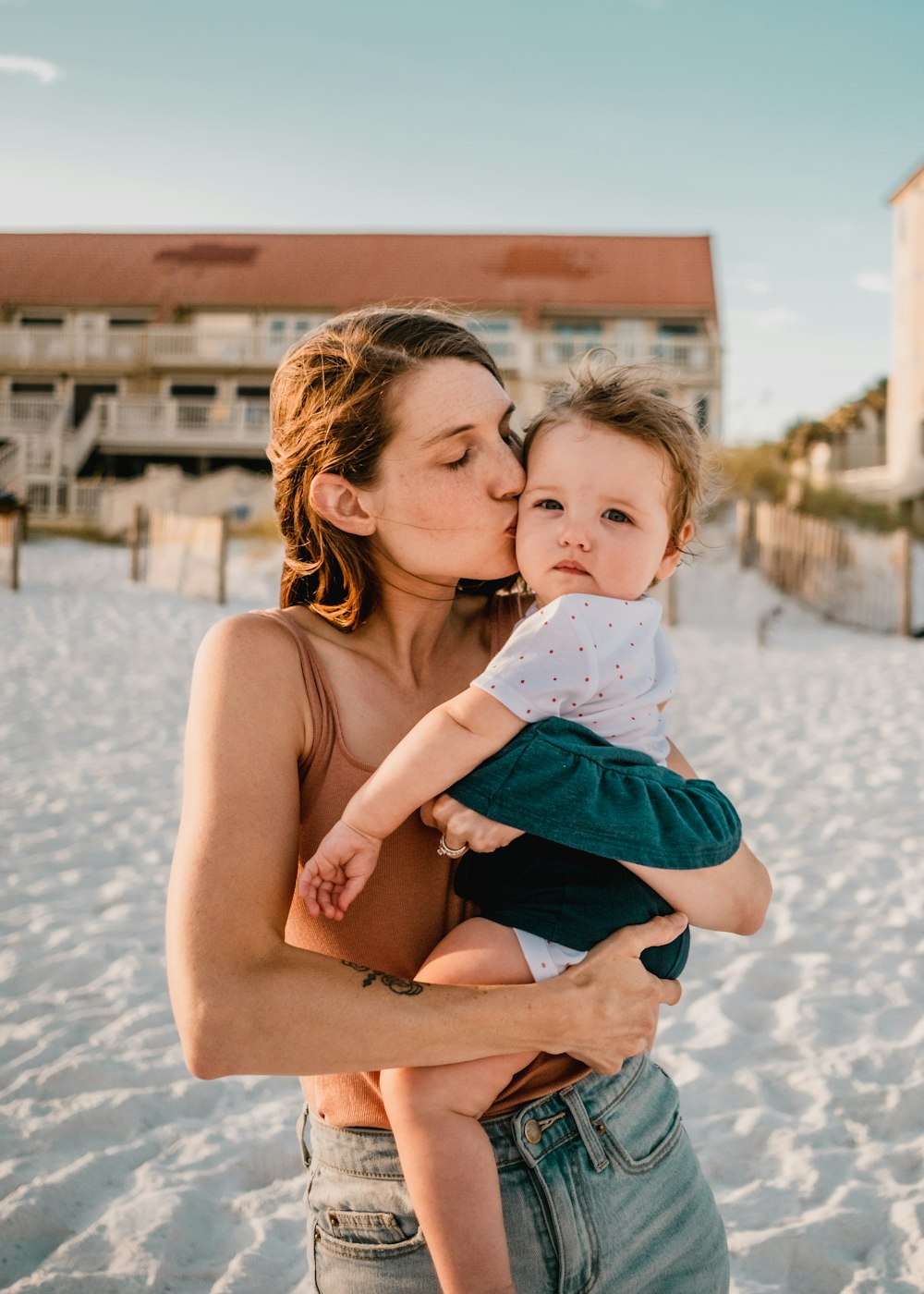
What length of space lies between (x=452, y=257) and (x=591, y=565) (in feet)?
96.9

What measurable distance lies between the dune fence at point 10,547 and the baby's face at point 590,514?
48.8 ft

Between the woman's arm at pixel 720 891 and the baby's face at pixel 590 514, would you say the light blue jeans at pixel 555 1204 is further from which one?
the baby's face at pixel 590 514

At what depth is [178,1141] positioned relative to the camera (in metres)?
3.18

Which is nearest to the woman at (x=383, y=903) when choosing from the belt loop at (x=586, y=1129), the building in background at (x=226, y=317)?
the belt loop at (x=586, y=1129)

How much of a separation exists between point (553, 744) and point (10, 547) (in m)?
19.1

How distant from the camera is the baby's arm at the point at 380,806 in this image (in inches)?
58.3

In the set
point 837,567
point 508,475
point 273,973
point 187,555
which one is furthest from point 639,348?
point 273,973

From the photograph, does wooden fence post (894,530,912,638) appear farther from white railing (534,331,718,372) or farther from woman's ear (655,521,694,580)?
woman's ear (655,521,694,580)

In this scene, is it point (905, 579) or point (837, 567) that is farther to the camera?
point (837, 567)

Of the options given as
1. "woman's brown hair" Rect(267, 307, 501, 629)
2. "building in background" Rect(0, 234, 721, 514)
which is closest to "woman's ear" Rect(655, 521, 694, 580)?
"woman's brown hair" Rect(267, 307, 501, 629)


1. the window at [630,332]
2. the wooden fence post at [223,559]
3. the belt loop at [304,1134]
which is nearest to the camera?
the belt loop at [304,1134]

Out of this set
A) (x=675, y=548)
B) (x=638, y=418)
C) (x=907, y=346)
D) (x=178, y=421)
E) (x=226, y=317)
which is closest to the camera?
(x=638, y=418)

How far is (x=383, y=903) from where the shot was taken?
1.59 metres

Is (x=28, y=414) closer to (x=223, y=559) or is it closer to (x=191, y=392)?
Answer: (x=191, y=392)
